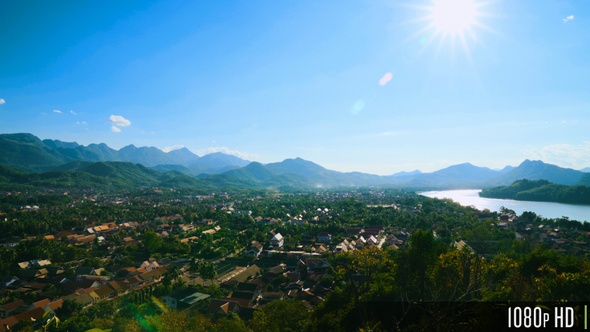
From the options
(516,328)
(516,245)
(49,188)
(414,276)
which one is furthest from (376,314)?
(49,188)

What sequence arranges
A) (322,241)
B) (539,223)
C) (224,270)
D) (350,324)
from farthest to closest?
(539,223) → (322,241) → (224,270) → (350,324)

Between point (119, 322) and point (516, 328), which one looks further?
point (119, 322)

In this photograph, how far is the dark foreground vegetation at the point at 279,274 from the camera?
941cm

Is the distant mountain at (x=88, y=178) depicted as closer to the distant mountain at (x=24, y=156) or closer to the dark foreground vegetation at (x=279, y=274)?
the distant mountain at (x=24, y=156)

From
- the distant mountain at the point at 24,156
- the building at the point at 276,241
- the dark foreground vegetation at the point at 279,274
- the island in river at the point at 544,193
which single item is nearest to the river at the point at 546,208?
the island in river at the point at 544,193

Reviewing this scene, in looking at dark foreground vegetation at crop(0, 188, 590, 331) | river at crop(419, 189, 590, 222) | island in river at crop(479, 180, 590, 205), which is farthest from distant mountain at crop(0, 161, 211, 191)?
island in river at crop(479, 180, 590, 205)

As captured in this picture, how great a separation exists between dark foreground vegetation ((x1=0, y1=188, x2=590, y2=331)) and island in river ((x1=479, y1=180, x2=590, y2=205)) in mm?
36990

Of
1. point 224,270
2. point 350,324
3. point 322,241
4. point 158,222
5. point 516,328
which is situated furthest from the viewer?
point 158,222

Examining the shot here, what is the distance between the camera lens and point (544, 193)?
2992 inches

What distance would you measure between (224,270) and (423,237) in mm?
15968

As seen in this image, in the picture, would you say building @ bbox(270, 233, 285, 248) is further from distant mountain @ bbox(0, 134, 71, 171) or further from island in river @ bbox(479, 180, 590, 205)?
distant mountain @ bbox(0, 134, 71, 171)

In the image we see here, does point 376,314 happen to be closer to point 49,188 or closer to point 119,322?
point 119,322

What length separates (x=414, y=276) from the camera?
1130 cm

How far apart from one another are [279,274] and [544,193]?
3380 inches
